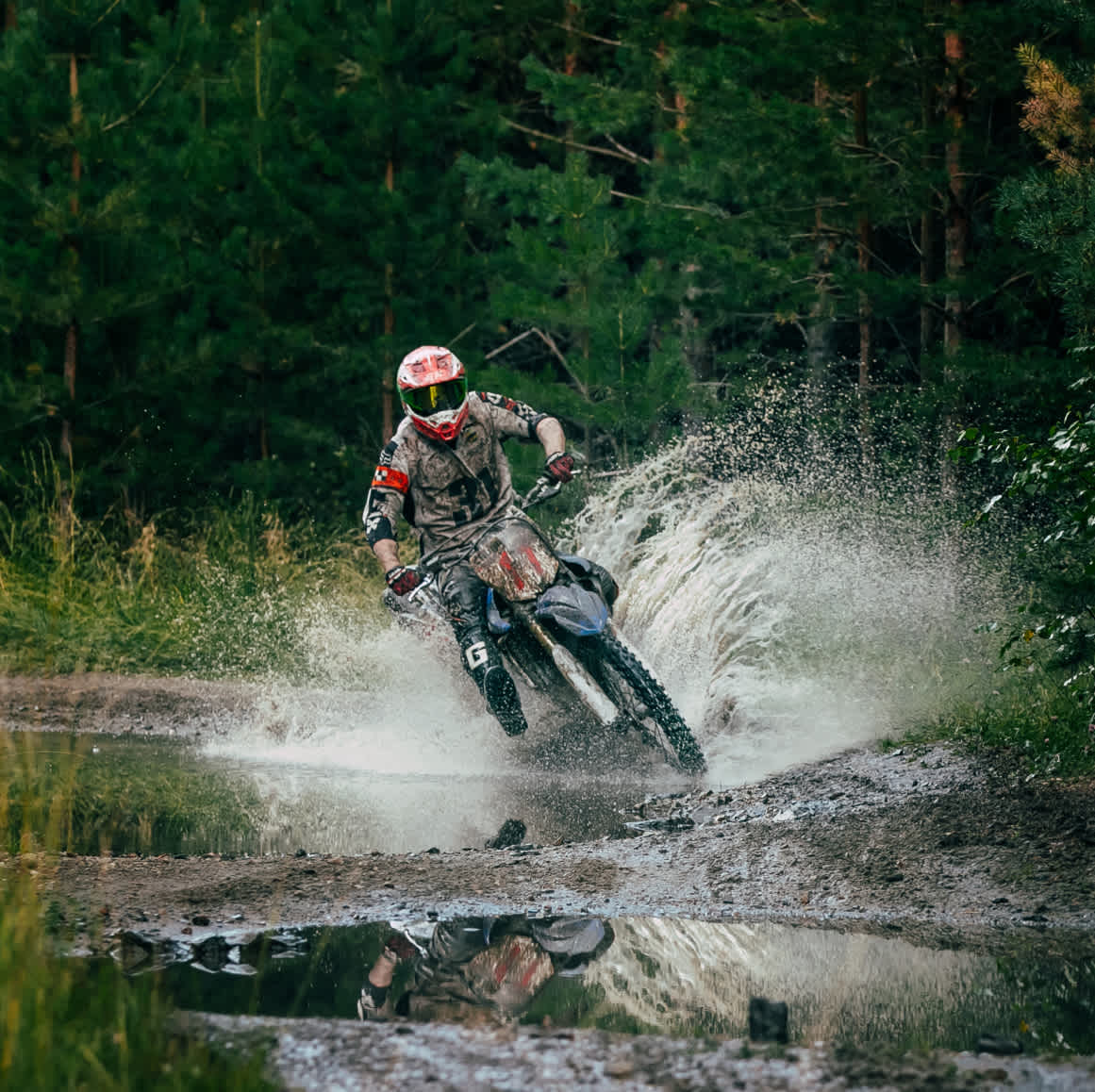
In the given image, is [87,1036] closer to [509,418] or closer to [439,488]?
[439,488]

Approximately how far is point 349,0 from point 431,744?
1178 cm

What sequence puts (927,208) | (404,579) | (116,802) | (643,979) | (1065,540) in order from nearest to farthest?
(643,979), (1065,540), (116,802), (404,579), (927,208)

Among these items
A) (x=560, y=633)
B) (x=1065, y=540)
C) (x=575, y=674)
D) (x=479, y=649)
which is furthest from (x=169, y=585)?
(x=1065, y=540)

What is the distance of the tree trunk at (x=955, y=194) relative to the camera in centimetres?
1391

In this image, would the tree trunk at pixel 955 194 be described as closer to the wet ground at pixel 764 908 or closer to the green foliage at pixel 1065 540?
the green foliage at pixel 1065 540

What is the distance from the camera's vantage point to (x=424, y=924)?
5.79 metres

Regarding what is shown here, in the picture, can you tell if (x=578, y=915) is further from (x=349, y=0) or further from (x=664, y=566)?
(x=349, y=0)

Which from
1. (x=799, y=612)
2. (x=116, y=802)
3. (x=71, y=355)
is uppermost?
(x=71, y=355)

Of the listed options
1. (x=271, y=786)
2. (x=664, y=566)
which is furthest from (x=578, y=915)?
(x=664, y=566)

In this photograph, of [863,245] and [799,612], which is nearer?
[799,612]

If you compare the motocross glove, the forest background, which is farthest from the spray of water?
the motocross glove

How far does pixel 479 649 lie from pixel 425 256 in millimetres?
11076

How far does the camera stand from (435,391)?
9.45m

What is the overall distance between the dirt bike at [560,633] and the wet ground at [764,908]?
0.87 meters
